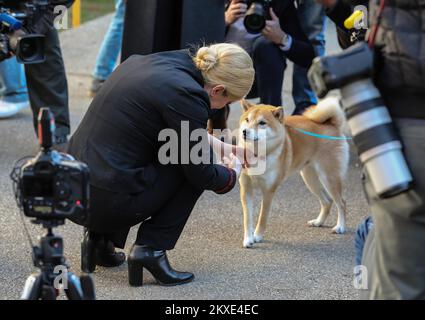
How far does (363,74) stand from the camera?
7.75 ft

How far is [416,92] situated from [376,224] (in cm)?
41

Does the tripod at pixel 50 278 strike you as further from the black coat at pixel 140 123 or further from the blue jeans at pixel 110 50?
the blue jeans at pixel 110 50

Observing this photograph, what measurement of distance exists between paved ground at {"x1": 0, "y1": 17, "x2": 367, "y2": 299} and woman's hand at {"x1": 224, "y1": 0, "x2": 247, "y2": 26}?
123cm

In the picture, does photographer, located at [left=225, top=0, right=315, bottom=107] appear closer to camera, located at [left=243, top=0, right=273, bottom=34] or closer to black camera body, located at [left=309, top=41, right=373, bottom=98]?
camera, located at [left=243, top=0, right=273, bottom=34]

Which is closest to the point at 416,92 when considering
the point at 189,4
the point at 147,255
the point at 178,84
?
the point at 178,84

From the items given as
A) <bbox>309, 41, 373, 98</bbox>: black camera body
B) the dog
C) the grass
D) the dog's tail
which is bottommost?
the dog

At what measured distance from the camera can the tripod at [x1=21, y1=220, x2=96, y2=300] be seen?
2682 millimetres

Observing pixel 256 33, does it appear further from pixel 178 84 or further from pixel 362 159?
pixel 362 159

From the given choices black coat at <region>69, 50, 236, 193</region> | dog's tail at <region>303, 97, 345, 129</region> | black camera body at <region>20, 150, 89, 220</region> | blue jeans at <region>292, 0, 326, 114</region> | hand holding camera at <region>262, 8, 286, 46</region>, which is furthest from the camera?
blue jeans at <region>292, 0, 326, 114</region>

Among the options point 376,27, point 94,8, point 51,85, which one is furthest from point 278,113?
point 94,8

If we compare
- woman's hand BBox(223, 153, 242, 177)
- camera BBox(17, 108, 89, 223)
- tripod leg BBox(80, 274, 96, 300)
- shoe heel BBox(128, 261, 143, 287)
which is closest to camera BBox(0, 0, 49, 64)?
woman's hand BBox(223, 153, 242, 177)

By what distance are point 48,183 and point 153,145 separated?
129 centimetres

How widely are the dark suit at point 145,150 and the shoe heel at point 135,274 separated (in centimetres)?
12

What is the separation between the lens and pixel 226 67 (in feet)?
12.9
